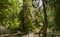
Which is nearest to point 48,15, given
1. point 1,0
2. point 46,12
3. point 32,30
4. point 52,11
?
point 46,12

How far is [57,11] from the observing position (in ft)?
26.3

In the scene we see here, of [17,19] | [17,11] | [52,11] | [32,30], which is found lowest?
[32,30]

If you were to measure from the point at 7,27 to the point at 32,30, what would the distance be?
333 cm

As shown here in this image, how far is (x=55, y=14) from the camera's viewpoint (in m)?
8.23

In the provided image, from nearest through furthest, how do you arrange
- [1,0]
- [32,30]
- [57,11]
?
[57,11], [1,0], [32,30]

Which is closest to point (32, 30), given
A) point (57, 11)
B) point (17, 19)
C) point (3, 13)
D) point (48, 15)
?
point (17, 19)

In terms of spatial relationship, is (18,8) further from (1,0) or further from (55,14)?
(55,14)

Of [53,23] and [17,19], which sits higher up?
Answer: [53,23]

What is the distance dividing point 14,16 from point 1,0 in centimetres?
528

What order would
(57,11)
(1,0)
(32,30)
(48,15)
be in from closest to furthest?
(57,11)
(48,15)
(1,0)
(32,30)

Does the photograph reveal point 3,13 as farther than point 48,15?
Yes

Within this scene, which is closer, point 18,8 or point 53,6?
point 53,6

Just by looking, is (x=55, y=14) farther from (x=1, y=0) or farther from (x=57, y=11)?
(x=1, y=0)

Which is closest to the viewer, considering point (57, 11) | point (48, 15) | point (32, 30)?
point (57, 11)
